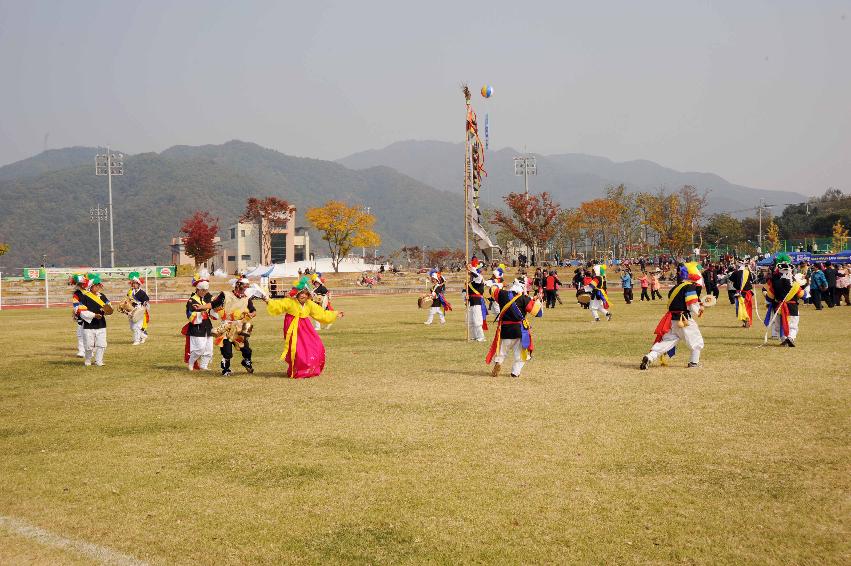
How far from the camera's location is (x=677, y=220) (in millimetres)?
81625

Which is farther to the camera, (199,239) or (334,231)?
(199,239)

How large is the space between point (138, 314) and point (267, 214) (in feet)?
262

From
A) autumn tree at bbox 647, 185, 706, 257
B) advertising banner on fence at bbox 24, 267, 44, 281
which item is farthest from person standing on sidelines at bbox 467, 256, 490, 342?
autumn tree at bbox 647, 185, 706, 257

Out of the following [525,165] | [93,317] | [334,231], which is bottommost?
[93,317]

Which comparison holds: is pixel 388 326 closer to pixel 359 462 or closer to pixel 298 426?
pixel 298 426

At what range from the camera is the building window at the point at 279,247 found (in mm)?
115250

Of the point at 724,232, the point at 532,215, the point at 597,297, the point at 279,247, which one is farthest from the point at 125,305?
the point at 724,232

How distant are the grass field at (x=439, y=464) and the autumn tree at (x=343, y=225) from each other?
77.4 m

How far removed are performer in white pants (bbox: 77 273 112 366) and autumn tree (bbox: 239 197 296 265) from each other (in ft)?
276

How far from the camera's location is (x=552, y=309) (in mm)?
33406

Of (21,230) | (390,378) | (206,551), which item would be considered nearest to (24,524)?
(206,551)

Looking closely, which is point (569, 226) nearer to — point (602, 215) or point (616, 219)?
point (602, 215)

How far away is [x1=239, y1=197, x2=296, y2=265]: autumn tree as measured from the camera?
324 ft

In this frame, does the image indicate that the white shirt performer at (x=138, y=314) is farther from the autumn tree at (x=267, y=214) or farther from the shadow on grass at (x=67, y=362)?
the autumn tree at (x=267, y=214)
